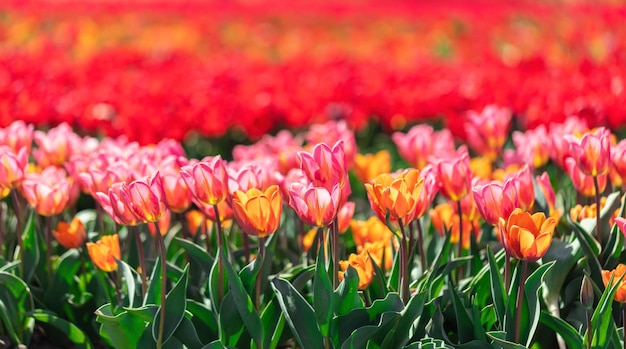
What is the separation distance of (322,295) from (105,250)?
66cm

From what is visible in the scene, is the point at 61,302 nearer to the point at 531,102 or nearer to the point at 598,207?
the point at 598,207

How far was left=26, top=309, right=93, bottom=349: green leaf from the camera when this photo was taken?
2158 mm

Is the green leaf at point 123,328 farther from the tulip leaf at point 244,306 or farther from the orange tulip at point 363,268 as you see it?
the orange tulip at point 363,268

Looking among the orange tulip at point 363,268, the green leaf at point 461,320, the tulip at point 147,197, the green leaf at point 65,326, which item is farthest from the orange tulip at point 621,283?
the green leaf at point 65,326

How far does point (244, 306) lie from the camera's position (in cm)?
187

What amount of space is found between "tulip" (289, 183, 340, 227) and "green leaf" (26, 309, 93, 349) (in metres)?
0.75

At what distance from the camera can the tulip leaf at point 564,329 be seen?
72.7 inches

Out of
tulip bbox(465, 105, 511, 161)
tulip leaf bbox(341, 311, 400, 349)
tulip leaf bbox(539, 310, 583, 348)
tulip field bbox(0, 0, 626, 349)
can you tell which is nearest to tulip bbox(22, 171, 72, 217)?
tulip field bbox(0, 0, 626, 349)

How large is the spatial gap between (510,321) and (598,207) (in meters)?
0.46

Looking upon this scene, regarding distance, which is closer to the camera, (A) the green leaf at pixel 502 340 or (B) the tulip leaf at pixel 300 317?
(A) the green leaf at pixel 502 340

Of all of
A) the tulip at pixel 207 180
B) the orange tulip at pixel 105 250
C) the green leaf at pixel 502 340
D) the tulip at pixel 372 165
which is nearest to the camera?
the green leaf at pixel 502 340

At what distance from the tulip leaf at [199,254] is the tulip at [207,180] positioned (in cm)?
18

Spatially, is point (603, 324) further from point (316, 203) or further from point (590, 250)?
point (316, 203)

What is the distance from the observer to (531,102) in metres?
4.30
